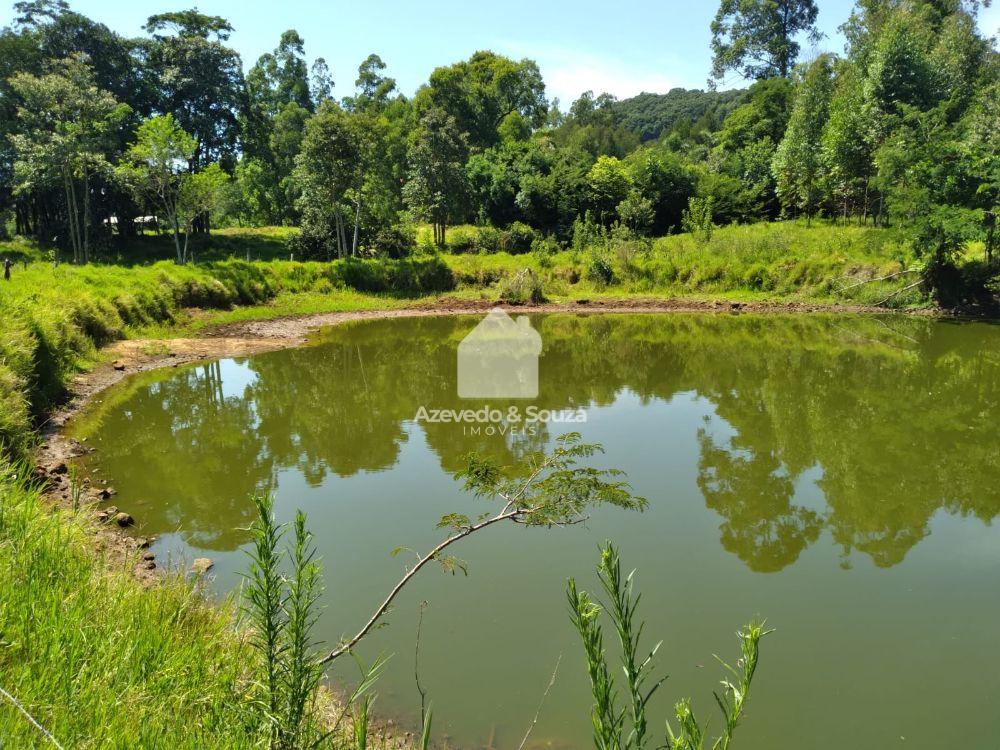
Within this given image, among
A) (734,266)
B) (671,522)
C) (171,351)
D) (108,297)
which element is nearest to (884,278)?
(734,266)

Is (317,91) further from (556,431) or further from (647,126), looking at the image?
(647,126)

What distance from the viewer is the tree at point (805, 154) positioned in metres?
24.9

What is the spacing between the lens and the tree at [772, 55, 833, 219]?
24891 millimetres

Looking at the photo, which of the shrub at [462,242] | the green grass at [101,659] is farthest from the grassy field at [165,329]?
the shrub at [462,242]

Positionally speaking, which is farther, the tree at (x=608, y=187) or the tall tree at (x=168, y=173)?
the tree at (x=608, y=187)

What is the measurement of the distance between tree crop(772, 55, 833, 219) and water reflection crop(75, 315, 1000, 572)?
9.70 meters

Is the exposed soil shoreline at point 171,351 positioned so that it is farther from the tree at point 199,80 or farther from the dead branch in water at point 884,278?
the tree at point 199,80

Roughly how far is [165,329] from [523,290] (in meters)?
12.1

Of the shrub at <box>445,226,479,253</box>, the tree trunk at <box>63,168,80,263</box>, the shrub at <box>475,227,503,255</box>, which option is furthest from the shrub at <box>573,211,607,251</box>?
the tree trunk at <box>63,168,80,263</box>

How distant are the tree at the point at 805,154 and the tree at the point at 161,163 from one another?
22.5m
